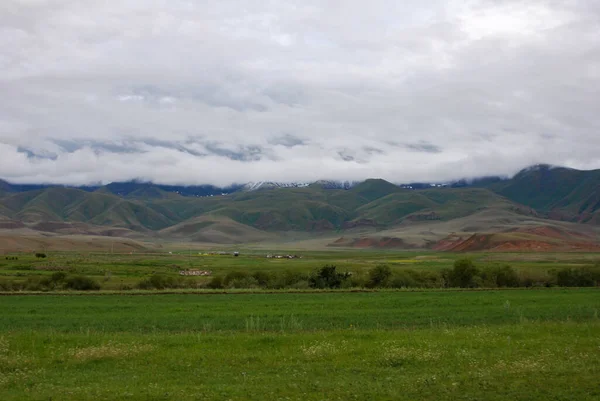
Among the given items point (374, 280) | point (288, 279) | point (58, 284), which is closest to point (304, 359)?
point (374, 280)

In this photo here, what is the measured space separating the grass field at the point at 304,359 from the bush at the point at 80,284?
31.9m

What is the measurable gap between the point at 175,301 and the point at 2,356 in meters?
27.5

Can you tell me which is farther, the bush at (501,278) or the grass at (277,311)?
the bush at (501,278)

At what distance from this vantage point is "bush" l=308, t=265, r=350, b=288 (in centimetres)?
6925

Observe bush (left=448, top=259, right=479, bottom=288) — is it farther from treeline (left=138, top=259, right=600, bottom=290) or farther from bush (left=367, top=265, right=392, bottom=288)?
bush (left=367, top=265, right=392, bottom=288)

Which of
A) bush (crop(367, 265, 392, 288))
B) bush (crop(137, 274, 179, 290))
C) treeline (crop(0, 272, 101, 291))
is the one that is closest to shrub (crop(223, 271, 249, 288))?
bush (crop(137, 274, 179, 290))

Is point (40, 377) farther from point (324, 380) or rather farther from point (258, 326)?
point (258, 326)

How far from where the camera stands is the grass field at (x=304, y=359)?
1609 centimetres

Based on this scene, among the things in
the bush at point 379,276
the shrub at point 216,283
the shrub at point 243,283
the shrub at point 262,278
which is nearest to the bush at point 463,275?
the bush at point 379,276

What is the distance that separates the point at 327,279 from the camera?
70000 mm

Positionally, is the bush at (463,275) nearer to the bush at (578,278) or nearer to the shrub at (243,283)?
the bush at (578,278)

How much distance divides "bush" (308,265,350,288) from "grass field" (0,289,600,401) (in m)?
32.7

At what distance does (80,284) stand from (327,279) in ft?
99.4

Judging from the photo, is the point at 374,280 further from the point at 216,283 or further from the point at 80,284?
the point at 80,284
